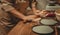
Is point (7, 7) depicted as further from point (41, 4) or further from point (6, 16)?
point (41, 4)

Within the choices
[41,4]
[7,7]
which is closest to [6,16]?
[7,7]

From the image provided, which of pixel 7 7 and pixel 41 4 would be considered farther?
pixel 41 4

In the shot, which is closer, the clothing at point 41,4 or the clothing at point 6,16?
the clothing at point 6,16

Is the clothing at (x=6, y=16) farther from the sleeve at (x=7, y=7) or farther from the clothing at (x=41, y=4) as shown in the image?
the clothing at (x=41, y=4)

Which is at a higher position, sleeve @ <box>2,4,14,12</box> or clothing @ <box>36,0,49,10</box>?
sleeve @ <box>2,4,14,12</box>

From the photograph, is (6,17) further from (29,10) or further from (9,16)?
(29,10)

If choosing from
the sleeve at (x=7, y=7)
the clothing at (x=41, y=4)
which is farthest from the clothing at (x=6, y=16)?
the clothing at (x=41, y=4)

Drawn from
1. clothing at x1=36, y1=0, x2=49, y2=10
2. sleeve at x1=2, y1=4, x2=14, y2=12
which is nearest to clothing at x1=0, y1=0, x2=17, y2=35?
sleeve at x1=2, y1=4, x2=14, y2=12

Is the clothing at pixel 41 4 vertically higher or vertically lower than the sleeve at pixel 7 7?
lower

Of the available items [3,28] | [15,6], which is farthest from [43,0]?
[3,28]

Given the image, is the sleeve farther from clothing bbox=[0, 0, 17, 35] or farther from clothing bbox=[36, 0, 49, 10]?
clothing bbox=[36, 0, 49, 10]

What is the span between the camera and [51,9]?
1.58 m

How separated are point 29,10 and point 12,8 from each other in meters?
0.31

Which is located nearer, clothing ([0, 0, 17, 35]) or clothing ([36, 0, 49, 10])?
clothing ([0, 0, 17, 35])
